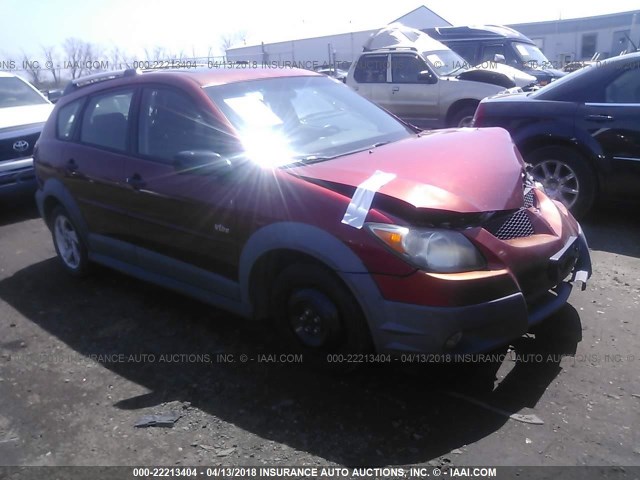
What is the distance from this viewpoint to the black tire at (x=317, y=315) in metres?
3.08

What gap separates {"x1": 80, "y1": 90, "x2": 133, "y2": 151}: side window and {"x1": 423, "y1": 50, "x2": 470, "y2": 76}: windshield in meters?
7.79

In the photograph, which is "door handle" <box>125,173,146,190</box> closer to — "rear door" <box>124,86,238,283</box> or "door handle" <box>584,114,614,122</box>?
"rear door" <box>124,86,238,283</box>

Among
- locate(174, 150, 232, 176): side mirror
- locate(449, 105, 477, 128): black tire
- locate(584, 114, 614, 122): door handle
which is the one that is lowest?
locate(449, 105, 477, 128): black tire

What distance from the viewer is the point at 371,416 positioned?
9.89ft

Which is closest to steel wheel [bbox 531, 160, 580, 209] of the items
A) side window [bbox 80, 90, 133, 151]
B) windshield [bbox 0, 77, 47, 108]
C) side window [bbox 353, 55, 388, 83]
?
side window [bbox 80, 90, 133, 151]

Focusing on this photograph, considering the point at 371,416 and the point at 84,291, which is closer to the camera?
the point at 371,416

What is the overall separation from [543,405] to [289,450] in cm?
130

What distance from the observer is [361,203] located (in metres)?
2.96

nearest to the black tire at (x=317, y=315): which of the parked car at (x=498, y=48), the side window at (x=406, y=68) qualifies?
the side window at (x=406, y=68)

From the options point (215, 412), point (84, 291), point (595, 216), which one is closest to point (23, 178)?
point (84, 291)

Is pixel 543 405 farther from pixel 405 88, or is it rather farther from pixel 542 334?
pixel 405 88

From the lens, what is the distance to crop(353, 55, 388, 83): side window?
11.6m

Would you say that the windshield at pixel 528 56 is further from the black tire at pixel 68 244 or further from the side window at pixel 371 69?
the black tire at pixel 68 244

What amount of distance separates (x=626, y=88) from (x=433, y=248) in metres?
3.71
